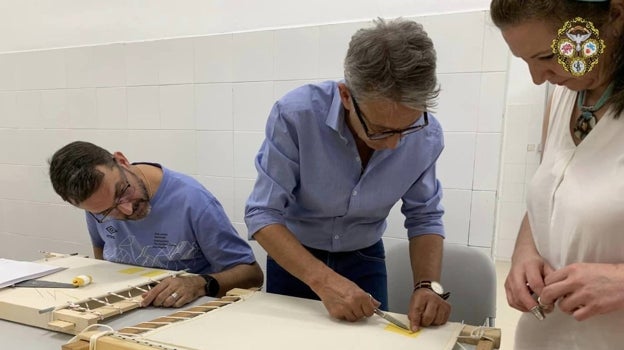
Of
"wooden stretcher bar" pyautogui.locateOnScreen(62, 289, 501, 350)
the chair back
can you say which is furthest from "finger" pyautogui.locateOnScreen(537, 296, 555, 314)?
the chair back

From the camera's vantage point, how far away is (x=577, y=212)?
2.42 feet

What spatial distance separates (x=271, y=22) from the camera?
1894 mm

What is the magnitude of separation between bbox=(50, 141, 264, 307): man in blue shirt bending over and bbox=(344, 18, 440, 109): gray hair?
0.74 m

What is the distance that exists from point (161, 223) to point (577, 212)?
3.78 ft

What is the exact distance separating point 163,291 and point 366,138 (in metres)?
0.60

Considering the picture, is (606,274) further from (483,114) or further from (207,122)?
(207,122)

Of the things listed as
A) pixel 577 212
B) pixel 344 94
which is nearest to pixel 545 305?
pixel 577 212

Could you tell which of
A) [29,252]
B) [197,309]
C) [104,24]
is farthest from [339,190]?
[29,252]

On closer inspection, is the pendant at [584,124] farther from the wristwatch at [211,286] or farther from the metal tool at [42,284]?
the metal tool at [42,284]

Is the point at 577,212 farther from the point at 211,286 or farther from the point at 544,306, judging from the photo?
the point at 211,286

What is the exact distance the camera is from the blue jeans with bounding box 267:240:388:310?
1.31m

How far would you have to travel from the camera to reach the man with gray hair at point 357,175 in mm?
924

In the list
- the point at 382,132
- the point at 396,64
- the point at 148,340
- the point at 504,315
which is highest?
the point at 396,64

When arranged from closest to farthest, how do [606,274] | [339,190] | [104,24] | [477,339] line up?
[606,274], [477,339], [339,190], [104,24]
